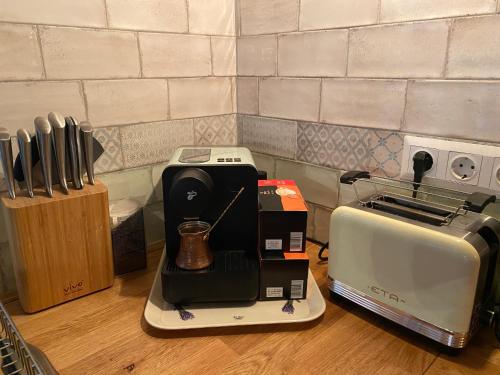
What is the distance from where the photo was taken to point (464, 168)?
75 cm

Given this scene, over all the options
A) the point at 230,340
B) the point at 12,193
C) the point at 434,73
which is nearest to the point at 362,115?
the point at 434,73

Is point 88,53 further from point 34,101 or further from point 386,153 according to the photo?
point 386,153

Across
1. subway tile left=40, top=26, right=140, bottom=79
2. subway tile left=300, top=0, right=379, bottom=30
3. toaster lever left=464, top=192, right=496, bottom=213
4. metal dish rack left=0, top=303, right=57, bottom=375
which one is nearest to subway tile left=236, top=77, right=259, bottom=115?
subway tile left=300, top=0, right=379, bottom=30

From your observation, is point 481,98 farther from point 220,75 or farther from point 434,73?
point 220,75

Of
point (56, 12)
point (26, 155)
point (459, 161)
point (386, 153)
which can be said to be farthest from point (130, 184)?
point (459, 161)

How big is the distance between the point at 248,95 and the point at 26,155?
2.06ft

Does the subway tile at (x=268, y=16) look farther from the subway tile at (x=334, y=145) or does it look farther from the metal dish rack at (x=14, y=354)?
the metal dish rack at (x=14, y=354)

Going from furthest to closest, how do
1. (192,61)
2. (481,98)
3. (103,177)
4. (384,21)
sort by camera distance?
(192,61) → (103,177) → (384,21) → (481,98)

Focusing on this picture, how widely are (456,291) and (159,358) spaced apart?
48cm

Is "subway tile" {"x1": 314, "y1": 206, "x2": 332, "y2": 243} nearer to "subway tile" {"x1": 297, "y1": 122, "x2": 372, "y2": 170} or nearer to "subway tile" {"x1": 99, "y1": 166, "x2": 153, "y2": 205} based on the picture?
"subway tile" {"x1": 297, "y1": 122, "x2": 372, "y2": 170}

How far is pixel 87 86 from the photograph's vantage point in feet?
2.85

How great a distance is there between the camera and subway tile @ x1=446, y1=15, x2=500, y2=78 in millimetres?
678

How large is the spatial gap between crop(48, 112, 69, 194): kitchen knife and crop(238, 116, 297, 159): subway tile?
556mm

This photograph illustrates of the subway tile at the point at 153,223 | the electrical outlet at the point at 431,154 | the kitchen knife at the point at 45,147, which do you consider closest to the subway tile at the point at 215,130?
the subway tile at the point at 153,223
